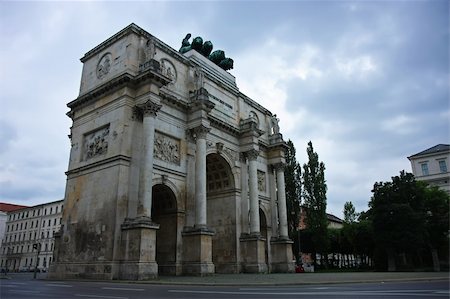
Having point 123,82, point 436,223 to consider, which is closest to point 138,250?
point 123,82

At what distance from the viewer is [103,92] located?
2438cm

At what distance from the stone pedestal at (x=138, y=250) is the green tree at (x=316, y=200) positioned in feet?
83.0

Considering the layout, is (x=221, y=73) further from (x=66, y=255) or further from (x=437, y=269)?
(x=437, y=269)

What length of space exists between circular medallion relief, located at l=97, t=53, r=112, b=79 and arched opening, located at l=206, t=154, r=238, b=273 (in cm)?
1023

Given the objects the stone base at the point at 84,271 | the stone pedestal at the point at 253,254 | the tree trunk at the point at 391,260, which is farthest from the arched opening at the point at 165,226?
the tree trunk at the point at 391,260

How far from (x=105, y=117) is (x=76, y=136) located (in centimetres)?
376

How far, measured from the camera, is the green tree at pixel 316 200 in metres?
40.3

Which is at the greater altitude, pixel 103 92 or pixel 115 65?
pixel 115 65

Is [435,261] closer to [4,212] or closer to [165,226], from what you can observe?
[165,226]

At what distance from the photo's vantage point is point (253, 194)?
Answer: 1179 inches

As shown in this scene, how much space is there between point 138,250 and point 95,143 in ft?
29.0

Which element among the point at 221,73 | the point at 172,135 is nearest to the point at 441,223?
the point at 221,73

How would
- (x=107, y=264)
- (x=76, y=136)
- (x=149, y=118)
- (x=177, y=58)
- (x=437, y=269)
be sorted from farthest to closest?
(x=437, y=269), (x=177, y=58), (x=76, y=136), (x=149, y=118), (x=107, y=264)

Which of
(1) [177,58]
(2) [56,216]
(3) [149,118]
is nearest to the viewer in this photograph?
(3) [149,118]
